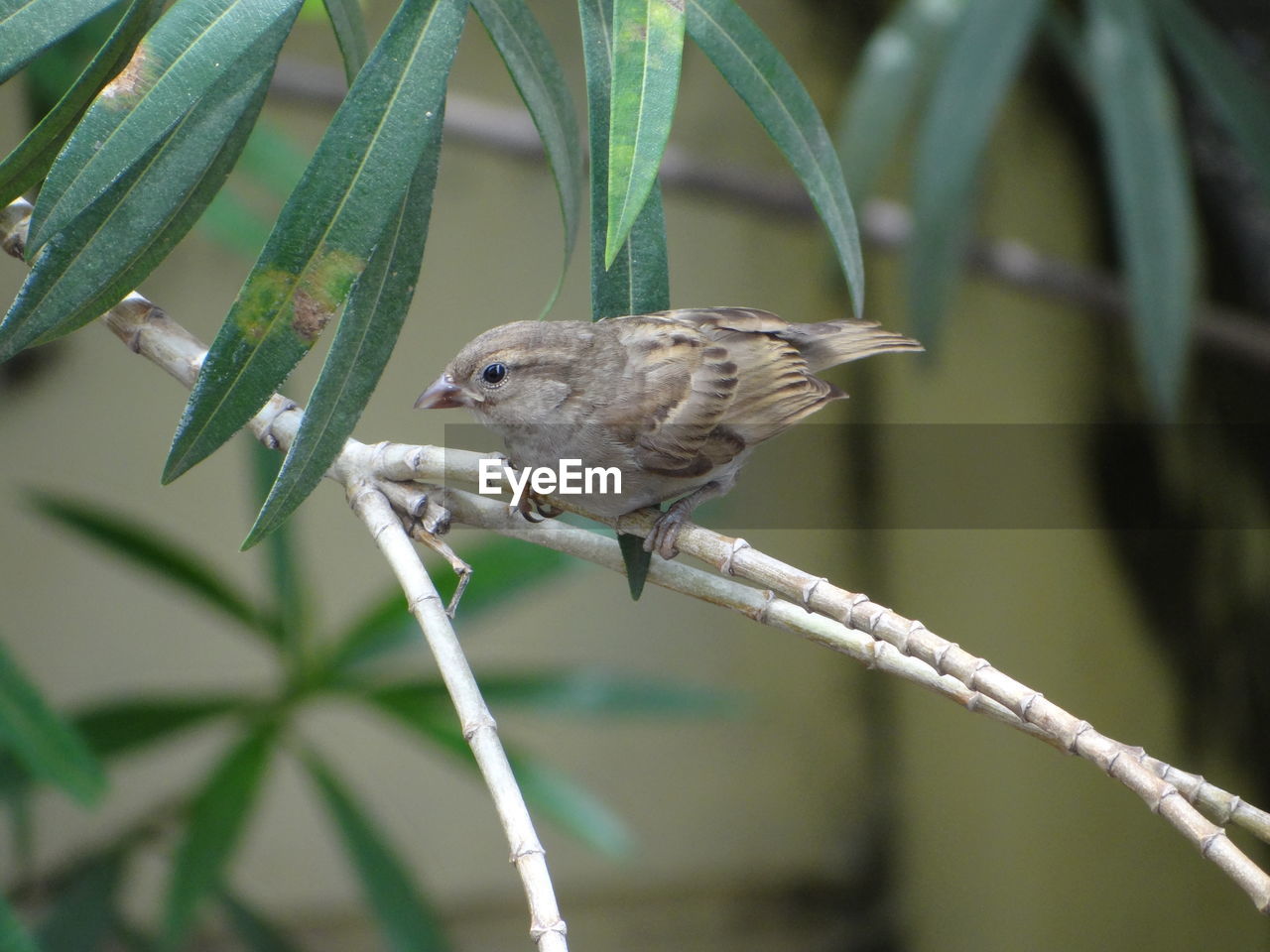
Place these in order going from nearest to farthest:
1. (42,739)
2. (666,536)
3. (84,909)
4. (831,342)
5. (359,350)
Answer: (359,350), (666,536), (831,342), (42,739), (84,909)

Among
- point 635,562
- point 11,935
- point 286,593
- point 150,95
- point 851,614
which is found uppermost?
point 286,593

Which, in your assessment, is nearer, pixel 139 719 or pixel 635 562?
pixel 635 562

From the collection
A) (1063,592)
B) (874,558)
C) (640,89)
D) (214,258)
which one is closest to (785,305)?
(874,558)

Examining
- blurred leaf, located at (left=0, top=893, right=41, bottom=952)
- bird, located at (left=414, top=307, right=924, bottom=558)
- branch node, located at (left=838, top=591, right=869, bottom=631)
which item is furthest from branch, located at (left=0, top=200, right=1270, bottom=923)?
blurred leaf, located at (left=0, top=893, right=41, bottom=952)

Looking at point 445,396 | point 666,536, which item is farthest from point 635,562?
point 445,396

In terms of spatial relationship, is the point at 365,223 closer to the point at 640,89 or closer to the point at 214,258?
the point at 640,89

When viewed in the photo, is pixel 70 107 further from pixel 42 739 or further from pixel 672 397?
pixel 42 739
